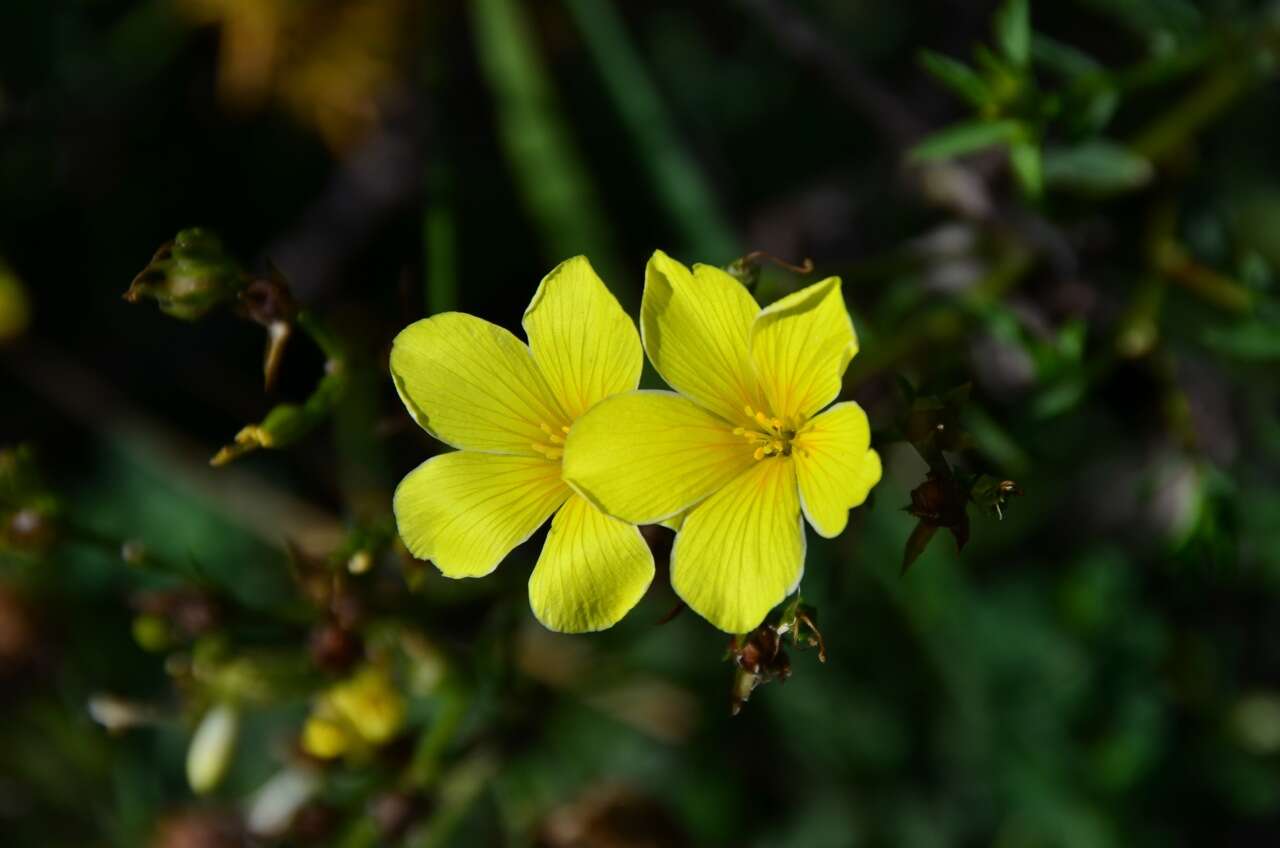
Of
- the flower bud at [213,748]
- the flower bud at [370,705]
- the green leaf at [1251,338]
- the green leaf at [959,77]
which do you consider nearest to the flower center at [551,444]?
the flower bud at [370,705]

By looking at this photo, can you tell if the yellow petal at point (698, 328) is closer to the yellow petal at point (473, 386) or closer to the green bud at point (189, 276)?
the yellow petal at point (473, 386)

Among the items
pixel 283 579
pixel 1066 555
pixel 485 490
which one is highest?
pixel 485 490

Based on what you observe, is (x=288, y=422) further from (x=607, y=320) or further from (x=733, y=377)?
(x=733, y=377)

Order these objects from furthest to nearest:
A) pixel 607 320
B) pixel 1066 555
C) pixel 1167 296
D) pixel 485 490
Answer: pixel 1066 555
pixel 1167 296
pixel 485 490
pixel 607 320

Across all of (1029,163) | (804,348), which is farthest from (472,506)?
(1029,163)

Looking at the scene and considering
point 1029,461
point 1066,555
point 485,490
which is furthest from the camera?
point 1066,555

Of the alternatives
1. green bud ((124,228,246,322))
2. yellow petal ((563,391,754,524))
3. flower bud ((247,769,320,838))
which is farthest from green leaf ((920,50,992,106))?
flower bud ((247,769,320,838))

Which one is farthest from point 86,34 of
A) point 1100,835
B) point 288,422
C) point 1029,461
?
point 1100,835

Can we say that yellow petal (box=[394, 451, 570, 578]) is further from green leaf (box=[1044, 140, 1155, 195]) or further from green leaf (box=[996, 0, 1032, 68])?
green leaf (box=[1044, 140, 1155, 195])
